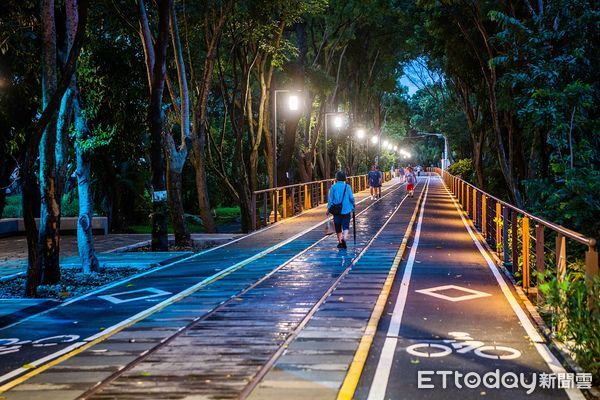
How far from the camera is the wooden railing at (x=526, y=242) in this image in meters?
8.48

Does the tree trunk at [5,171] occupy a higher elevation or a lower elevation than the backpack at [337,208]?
higher

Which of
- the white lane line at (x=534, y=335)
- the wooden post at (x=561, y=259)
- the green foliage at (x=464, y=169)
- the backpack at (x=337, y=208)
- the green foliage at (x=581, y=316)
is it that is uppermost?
the green foliage at (x=464, y=169)

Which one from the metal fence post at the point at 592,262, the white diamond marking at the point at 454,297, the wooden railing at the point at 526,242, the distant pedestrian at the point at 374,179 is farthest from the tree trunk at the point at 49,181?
the distant pedestrian at the point at 374,179

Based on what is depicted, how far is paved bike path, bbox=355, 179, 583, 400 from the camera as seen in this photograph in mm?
6758

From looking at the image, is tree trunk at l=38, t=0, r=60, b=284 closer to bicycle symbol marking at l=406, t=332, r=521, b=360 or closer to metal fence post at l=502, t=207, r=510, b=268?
bicycle symbol marking at l=406, t=332, r=521, b=360

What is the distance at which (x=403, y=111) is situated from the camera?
83.2 m

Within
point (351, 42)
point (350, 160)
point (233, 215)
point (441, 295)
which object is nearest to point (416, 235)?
point (441, 295)

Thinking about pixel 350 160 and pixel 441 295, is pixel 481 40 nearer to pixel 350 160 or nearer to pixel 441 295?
pixel 441 295

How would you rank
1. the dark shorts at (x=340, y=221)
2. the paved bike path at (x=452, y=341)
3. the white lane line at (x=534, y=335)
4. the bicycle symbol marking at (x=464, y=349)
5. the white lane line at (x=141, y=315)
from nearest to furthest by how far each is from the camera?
the white lane line at (x=534, y=335), the paved bike path at (x=452, y=341), the white lane line at (x=141, y=315), the bicycle symbol marking at (x=464, y=349), the dark shorts at (x=340, y=221)

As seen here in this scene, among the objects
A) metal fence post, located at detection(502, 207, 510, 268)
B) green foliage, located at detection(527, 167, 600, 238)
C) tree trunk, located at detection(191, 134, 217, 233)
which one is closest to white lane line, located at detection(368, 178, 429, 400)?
metal fence post, located at detection(502, 207, 510, 268)

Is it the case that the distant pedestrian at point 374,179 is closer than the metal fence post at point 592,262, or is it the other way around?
the metal fence post at point 592,262

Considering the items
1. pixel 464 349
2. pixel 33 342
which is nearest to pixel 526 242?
pixel 464 349

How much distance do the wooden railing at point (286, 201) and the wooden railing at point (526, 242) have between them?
7.90m

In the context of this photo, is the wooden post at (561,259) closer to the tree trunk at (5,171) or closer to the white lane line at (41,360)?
the white lane line at (41,360)
